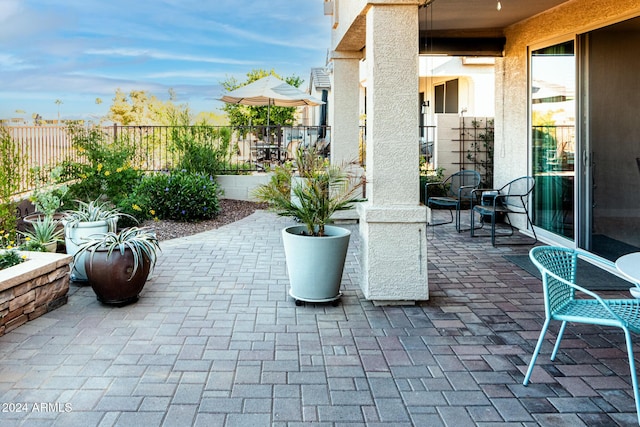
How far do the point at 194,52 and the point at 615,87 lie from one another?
1596 centimetres

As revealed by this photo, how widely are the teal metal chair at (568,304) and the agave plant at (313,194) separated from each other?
5.59ft

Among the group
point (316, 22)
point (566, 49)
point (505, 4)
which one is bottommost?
point (566, 49)

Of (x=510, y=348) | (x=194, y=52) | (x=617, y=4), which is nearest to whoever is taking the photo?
(x=510, y=348)

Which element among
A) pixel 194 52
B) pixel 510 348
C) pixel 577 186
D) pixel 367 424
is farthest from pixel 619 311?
pixel 194 52

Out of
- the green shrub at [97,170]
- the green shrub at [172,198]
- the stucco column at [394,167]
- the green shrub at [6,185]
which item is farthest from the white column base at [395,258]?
the green shrub at [97,170]

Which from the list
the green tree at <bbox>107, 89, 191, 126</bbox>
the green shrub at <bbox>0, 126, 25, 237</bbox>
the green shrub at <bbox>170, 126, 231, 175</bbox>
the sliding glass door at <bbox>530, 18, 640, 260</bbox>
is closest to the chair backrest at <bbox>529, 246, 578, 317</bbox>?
the sliding glass door at <bbox>530, 18, 640, 260</bbox>

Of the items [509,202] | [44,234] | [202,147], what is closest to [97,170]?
[202,147]

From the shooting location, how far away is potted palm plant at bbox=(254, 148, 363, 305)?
4324mm

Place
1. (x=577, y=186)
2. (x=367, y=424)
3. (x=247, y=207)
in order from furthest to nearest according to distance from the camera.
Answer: (x=247, y=207), (x=577, y=186), (x=367, y=424)

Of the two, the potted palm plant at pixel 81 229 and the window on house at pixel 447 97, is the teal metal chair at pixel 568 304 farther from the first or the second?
the window on house at pixel 447 97

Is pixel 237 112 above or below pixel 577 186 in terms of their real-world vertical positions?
above

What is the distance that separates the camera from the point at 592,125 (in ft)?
19.3

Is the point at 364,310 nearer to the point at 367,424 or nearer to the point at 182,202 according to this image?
the point at 367,424

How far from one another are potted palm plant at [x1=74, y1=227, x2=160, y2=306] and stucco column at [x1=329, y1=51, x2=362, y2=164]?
4.26 m
